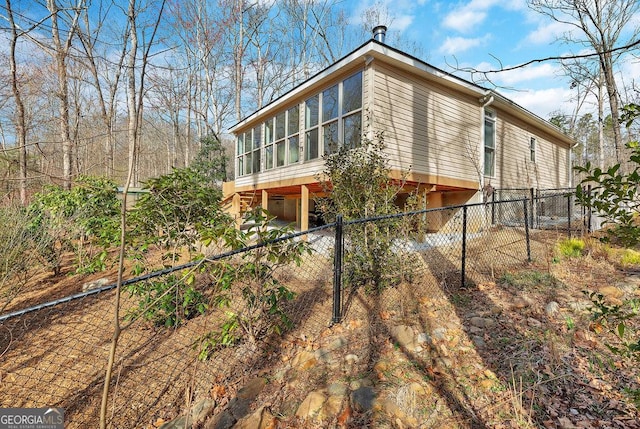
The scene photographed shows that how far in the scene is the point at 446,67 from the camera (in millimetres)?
1860

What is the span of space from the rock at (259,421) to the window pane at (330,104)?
610 cm

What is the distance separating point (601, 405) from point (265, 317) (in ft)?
8.54

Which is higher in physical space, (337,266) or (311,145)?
(311,145)

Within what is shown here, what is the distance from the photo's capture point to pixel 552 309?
2.99 metres

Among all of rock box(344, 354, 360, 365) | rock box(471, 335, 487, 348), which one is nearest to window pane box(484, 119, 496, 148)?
rock box(471, 335, 487, 348)

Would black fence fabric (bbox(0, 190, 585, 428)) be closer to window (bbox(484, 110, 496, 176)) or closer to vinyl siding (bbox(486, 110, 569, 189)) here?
window (bbox(484, 110, 496, 176))

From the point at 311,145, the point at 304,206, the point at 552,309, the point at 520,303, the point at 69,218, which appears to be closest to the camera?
the point at 552,309

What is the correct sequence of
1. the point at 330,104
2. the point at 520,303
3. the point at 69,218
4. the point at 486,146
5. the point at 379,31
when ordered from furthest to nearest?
1. the point at 486,146
2. the point at 330,104
3. the point at 379,31
4. the point at 69,218
5. the point at 520,303

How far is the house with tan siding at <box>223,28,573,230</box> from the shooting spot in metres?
6.15

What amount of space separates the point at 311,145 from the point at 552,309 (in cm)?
596

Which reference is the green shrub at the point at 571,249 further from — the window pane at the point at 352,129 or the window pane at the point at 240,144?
the window pane at the point at 240,144

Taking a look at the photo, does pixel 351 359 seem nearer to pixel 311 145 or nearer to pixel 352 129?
pixel 352 129

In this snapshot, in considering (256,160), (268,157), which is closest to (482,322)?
(268,157)

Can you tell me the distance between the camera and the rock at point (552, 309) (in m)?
2.96
